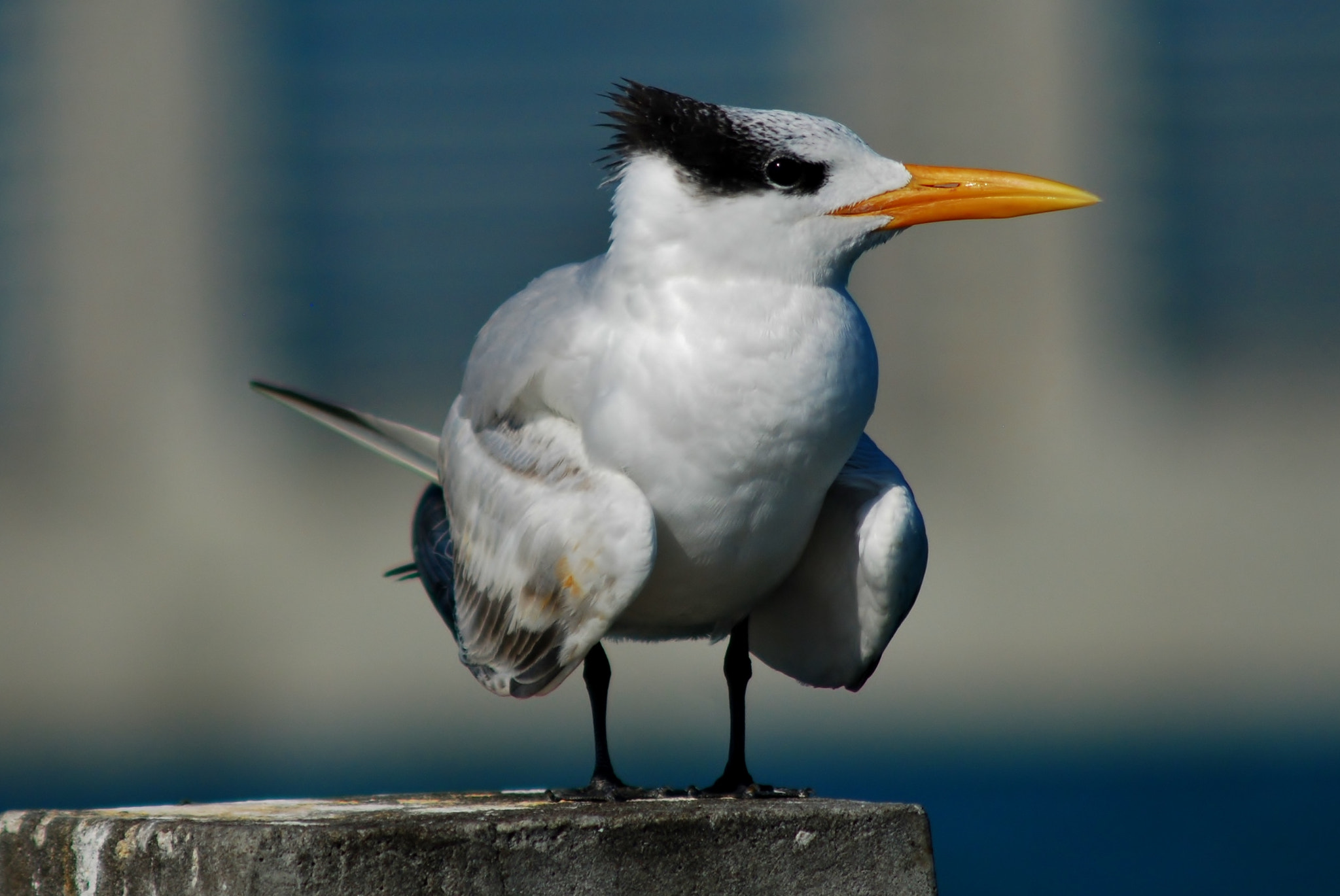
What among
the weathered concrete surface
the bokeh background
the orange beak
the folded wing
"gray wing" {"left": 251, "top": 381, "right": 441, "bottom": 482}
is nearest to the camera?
the weathered concrete surface

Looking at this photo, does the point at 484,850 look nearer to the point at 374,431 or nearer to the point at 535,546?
the point at 535,546

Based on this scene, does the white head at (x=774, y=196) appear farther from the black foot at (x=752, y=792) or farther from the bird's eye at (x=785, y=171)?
the black foot at (x=752, y=792)

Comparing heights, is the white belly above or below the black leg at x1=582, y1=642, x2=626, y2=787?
above

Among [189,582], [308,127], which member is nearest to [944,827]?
[189,582]

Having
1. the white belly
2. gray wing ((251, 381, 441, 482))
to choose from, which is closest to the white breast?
the white belly

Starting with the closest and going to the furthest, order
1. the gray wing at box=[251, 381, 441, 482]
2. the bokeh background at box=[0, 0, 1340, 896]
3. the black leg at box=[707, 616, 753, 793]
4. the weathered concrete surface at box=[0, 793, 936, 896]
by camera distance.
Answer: the weathered concrete surface at box=[0, 793, 936, 896]
the black leg at box=[707, 616, 753, 793]
the gray wing at box=[251, 381, 441, 482]
the bokeh background at box=[0, 0, 1340, 896]

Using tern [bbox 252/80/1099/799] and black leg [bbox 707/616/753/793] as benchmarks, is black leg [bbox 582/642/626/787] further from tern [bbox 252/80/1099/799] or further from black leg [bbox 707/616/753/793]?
black leg [bbox 707/616/753/793]

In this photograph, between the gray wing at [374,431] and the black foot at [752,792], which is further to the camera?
the gray wing at [374,431]

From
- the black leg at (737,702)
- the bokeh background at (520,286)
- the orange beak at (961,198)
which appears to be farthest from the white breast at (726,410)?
the bokeh background at (520,286)

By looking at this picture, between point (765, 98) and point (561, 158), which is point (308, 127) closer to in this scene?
point (561, 158)
